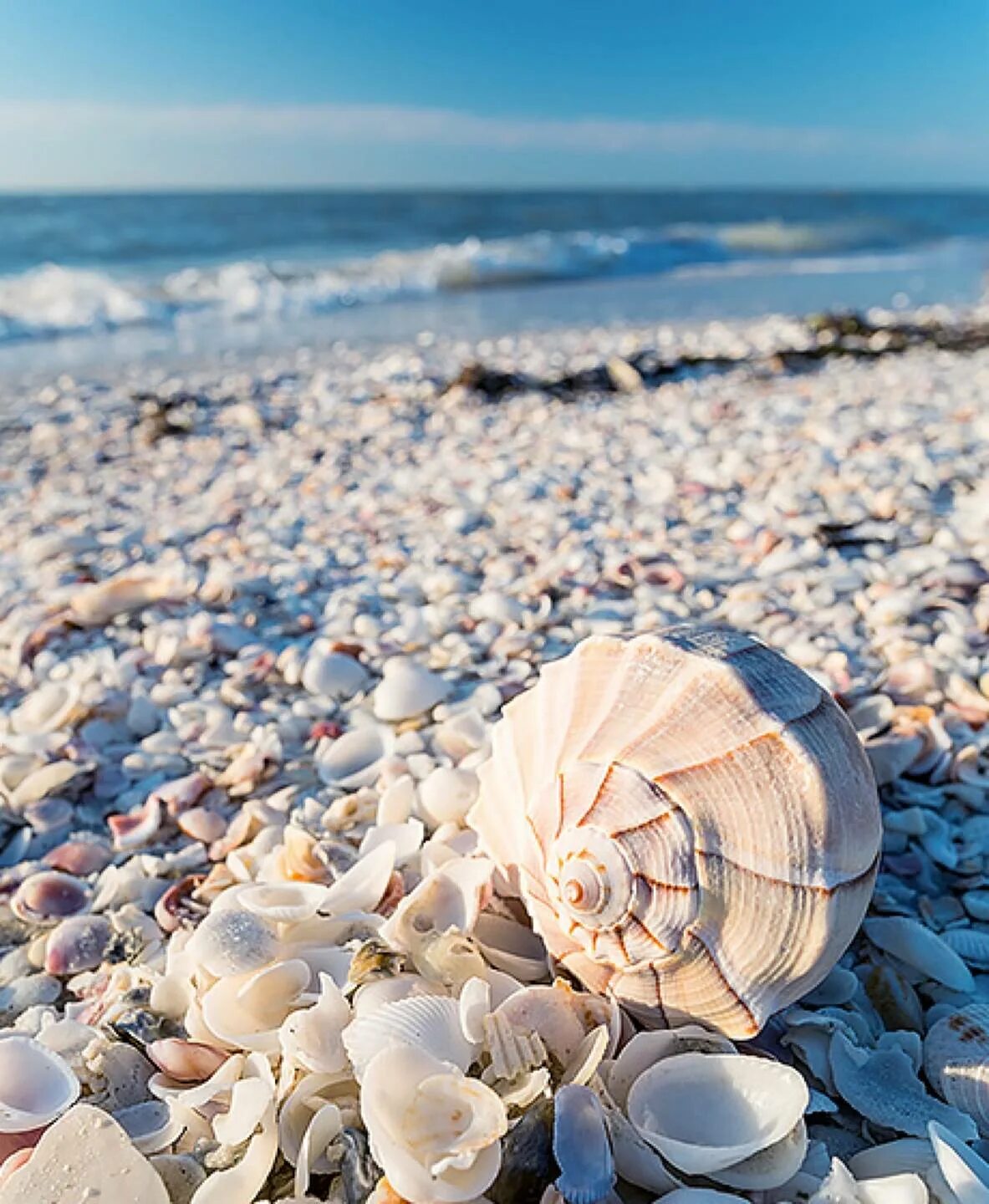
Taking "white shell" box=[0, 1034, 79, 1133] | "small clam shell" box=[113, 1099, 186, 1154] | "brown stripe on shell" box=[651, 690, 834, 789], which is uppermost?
"brown stripe on shell" box=[651, 690, 834, 789]

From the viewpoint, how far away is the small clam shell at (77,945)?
2.02m

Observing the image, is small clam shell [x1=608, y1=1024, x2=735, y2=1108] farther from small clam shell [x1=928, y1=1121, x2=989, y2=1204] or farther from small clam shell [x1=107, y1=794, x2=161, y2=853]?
small clam shell [x1=107, y1=794, x2=161, y2=853]

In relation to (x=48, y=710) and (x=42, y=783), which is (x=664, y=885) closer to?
(x=42, y=783)

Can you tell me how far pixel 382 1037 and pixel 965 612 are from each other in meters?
2.34

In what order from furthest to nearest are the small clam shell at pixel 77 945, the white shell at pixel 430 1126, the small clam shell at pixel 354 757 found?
1. the small clam shell at pixel 354 757
2. the small clam shell at pixel 77 945
3. the white shell at pixel 430 1126

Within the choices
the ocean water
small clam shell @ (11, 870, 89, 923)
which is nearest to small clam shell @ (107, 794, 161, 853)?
small clam shell @ (11, 870, 89, 923)

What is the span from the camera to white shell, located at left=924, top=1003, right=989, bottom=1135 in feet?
4.87

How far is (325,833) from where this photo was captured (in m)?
2.18

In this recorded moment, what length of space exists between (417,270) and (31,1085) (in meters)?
17.7

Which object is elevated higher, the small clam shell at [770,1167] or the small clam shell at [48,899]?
the small clam shell at [770,1167]

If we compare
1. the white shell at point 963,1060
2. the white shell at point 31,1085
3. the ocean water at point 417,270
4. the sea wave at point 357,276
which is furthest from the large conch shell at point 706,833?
the sea wave at point 357,276

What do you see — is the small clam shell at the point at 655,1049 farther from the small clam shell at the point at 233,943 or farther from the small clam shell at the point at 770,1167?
the small clam shell at the point at 233,943

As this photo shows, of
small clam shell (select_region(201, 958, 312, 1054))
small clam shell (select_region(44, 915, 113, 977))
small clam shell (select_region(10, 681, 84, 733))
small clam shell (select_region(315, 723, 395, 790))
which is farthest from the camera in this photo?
small clam shell (select_region(10, 681, 84, 733))

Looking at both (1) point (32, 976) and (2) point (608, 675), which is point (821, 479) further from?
(1) point (32, 976)
